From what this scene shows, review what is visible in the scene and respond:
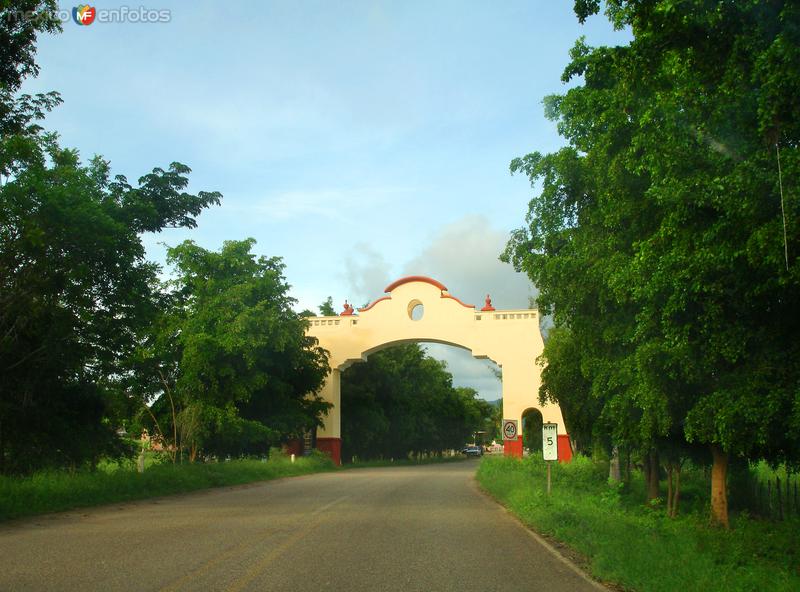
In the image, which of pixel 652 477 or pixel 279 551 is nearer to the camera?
pixel 279 551

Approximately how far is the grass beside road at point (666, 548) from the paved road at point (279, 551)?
0.56 meters

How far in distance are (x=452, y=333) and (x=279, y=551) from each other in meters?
40.1

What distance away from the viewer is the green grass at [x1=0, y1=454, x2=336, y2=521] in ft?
53.8

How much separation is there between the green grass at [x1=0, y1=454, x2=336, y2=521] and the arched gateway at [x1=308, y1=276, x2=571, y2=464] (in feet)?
62.2

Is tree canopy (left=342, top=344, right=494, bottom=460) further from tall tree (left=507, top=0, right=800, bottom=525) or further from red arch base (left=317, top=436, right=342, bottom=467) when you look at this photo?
tall tree (left=507, top=0, right=800, bottom=525)

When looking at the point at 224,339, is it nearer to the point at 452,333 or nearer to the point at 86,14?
the point at 452,333

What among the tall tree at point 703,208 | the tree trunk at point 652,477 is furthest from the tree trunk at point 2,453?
the tree trunk at point 652,477

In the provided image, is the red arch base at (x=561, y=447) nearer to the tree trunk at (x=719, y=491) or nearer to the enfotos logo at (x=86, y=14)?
the tree trunk at (x=719, y=491)

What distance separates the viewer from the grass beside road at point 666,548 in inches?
323

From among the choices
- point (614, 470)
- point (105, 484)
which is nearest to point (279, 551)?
point (105, 484)

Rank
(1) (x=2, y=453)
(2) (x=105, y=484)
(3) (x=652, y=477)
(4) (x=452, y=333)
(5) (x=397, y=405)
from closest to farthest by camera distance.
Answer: (2) (x=105, y=484) → (1) (x=2, y=453) → (3) (x=652, y=477) → (4) (x=452, y=333) → (5) (x=397, y=405)

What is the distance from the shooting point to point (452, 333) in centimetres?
5022

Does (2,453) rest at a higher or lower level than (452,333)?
lower

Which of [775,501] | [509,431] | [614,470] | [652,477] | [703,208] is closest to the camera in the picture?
[703,208]
